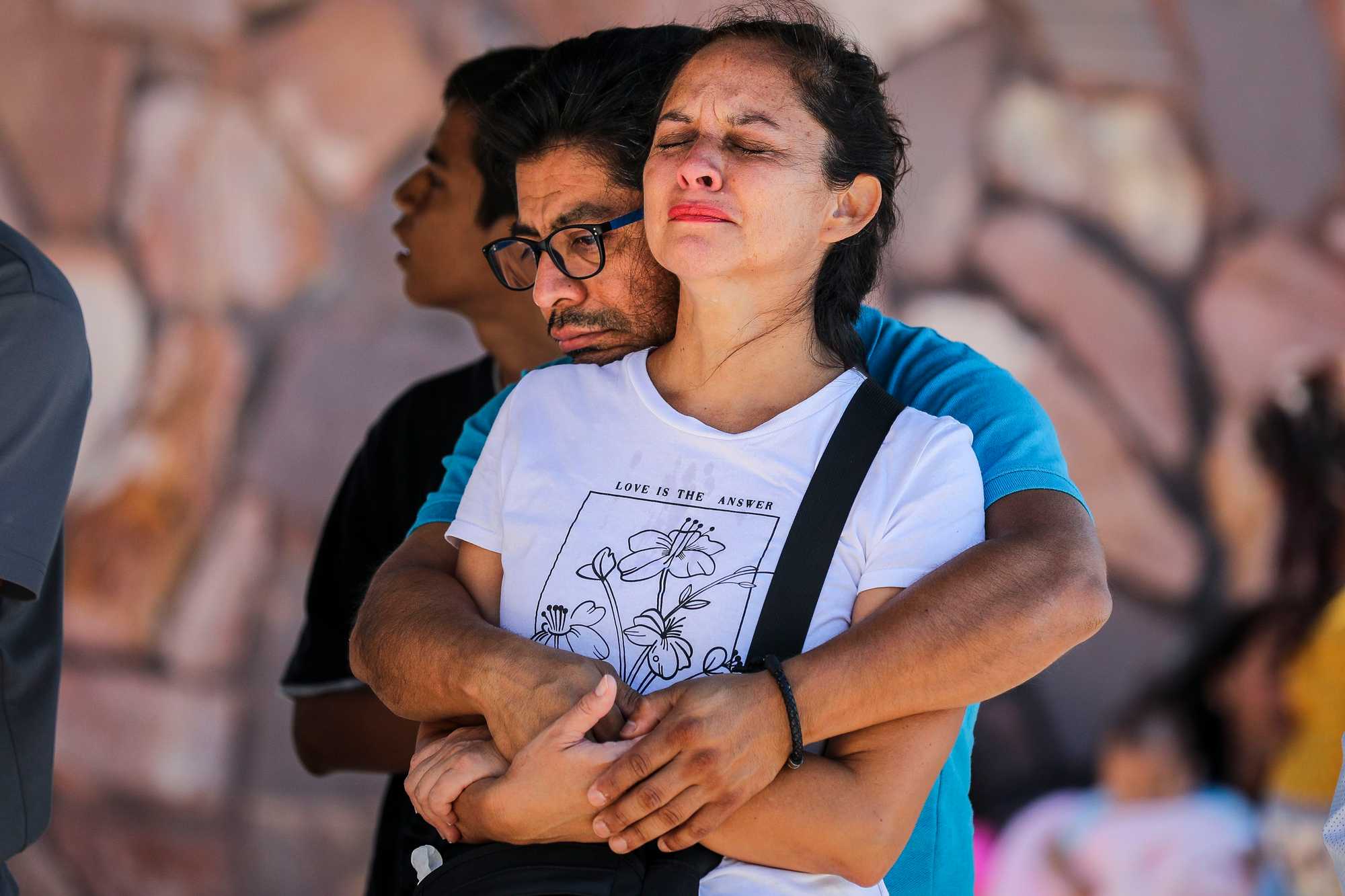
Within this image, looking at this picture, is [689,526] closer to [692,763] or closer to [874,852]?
[692,763]

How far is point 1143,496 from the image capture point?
3930mm

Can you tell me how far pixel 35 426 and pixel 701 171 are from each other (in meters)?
1.21

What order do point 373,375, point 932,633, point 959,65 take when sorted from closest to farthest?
point 932,633 < point 959,65 < point 373,375

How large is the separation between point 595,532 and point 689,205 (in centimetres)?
45

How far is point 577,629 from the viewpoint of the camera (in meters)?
1.72

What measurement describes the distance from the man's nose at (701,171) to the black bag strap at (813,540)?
370 millimetres

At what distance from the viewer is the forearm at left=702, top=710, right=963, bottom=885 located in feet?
5.06

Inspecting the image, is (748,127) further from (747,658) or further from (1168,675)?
(1168,675)

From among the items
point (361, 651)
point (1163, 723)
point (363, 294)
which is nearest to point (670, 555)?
point (361, 651)

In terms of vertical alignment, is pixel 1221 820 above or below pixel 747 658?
below

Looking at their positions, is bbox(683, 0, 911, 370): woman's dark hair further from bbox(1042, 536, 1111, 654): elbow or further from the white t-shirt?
bbox(1042, 536, 1111, 654): elbow

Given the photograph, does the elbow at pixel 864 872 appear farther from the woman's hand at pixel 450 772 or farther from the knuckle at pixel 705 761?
the woman's hand at pixel 450 772

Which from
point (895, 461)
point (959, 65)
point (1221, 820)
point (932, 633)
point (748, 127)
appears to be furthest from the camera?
point (959, 65)

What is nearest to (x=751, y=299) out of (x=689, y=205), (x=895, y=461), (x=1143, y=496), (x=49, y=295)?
(x=689, y=205)
